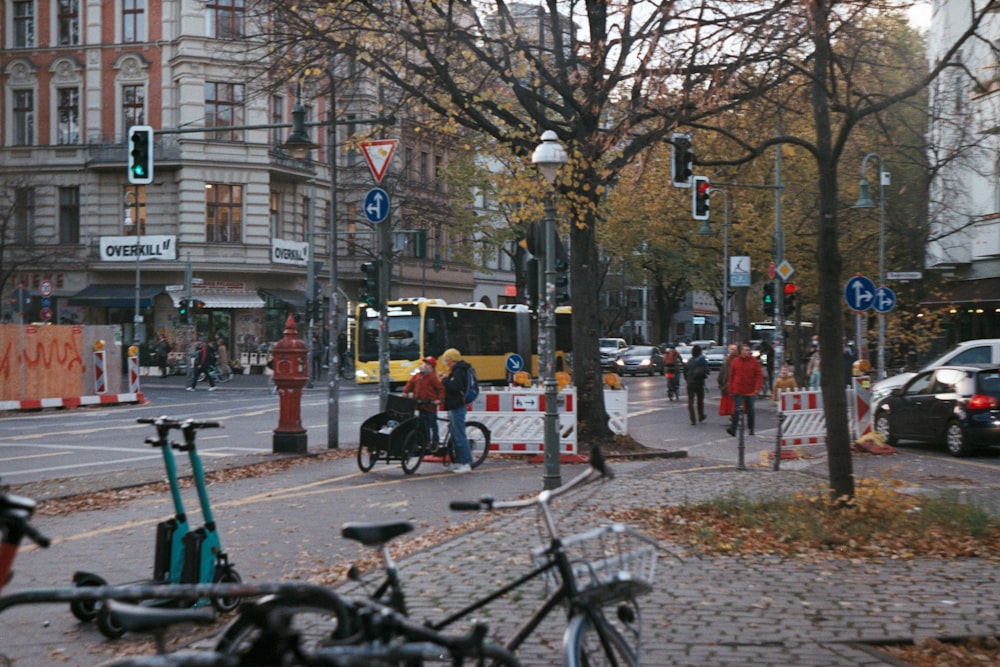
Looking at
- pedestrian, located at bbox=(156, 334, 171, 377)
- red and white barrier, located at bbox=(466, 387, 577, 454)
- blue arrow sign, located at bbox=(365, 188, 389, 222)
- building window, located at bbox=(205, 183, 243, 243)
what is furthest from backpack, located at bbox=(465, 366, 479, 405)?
building window, located at bbox=(205, 183, 243, 243)

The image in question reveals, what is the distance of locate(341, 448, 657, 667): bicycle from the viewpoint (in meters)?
4.23

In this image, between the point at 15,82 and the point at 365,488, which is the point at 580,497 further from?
the point at 15,82

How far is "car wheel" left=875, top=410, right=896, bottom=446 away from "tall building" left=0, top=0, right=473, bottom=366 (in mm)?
29650

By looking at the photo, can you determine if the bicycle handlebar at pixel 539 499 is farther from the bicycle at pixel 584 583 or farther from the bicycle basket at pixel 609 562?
the bicycle basket at pixel 609 562

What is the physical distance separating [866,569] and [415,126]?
1408cm

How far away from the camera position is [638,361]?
6019 cm

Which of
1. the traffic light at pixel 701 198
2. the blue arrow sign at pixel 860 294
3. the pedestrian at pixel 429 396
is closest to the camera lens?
the pedestrian at pixel 429 396

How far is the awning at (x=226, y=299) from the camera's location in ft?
162

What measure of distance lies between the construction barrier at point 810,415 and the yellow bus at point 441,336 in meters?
17.9

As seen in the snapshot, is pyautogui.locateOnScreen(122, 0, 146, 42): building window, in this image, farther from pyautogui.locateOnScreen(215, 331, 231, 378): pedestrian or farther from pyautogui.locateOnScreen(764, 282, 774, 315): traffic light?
pyautogui.locateOnScreen(764, 282, 774, 315): traffic light

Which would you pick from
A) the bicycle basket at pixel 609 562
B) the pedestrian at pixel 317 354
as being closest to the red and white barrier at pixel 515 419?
the bicycle basket at pixel 609 562

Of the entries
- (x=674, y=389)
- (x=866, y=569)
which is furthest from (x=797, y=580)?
(x=674, y=389)

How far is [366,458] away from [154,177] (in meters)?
37.7

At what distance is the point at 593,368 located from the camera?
19812 millimetres
